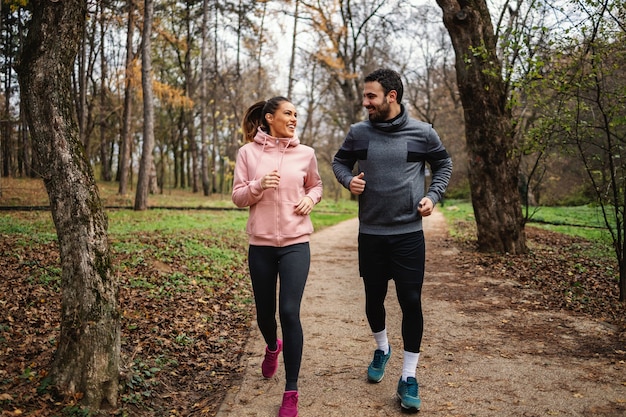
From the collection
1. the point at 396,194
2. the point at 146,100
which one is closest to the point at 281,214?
the point at 396,194

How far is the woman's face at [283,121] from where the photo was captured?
363 cm

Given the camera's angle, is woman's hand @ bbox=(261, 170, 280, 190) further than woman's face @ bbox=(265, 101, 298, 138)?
No

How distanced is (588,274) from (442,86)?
94.0 feet

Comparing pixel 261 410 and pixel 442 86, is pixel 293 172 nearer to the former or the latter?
pixel 261 410

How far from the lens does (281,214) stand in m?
3.51

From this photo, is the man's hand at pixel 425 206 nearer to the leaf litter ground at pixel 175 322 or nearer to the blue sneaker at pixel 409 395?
the blue sneaker at pixel 409 395

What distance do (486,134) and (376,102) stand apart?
6.72 m

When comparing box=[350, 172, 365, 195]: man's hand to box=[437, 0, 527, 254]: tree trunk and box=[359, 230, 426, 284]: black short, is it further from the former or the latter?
box=[437, 0, 527, 254]: tree trunk

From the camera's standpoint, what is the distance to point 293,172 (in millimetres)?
3590

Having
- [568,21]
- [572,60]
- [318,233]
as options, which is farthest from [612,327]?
[318,233]

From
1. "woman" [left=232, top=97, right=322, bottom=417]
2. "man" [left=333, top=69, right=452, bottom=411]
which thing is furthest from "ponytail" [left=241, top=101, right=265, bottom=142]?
"man" [left=333, top=69, right=452, bottom=411]

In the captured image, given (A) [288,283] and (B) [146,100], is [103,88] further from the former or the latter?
(A) [288,283]

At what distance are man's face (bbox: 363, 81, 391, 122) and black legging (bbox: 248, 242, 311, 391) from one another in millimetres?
1032

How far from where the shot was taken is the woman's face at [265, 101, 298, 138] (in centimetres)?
363
